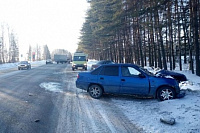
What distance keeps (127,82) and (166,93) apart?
1700 millimetres

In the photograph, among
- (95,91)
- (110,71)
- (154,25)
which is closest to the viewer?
(110,71)

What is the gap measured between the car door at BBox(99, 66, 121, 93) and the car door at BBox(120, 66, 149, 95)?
24cm

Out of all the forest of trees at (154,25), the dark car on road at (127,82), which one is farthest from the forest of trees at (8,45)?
the dark car on road at (127,82)

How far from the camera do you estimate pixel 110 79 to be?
9.28m

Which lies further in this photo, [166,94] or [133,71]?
[133,71]

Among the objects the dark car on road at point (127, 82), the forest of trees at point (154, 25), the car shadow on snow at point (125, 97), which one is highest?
the forest of trees at point (154, 25)

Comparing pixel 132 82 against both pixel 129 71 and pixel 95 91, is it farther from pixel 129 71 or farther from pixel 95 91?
pixel 95 91

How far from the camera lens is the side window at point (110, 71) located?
9.32m

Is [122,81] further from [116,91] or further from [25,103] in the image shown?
[25,103]

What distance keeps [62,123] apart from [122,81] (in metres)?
3.89

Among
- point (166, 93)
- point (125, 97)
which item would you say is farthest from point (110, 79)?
point (166, 93)

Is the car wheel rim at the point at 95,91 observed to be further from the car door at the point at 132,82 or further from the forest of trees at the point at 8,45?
the forest of trees at the point at 8,45

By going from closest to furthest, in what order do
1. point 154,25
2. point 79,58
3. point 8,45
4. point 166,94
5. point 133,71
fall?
1. point 166,94
2. point 133,71
3. point 154,25
4. point 79,58
5. point 8,45

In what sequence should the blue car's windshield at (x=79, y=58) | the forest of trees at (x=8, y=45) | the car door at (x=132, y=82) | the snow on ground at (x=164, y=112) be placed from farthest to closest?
the forest of trees at (x=8, y=45) → the blue car's windshield at (x=79, y=58) → the car door at (x=132, y=82) → the snow on ground at (x=164, y=112)
